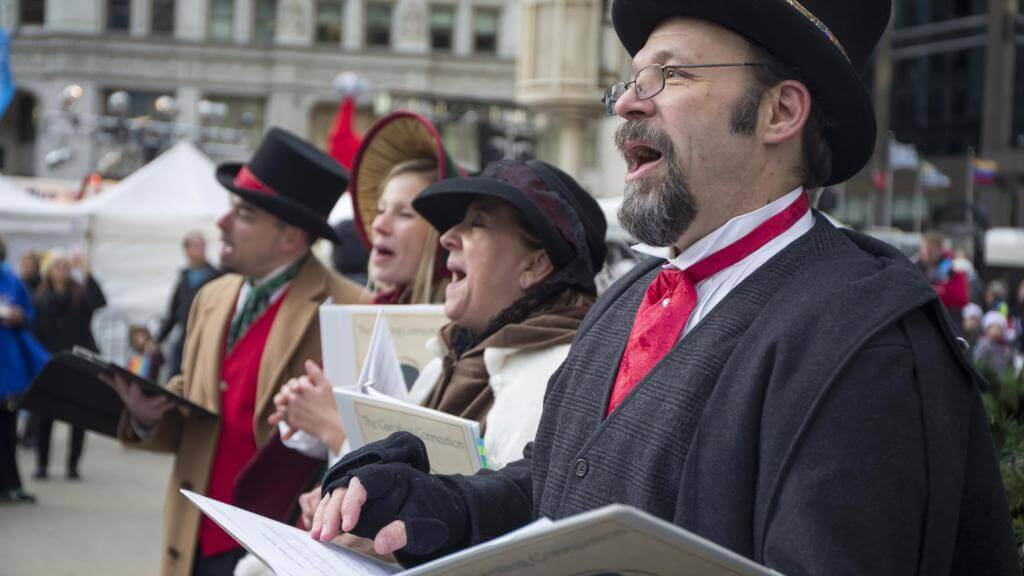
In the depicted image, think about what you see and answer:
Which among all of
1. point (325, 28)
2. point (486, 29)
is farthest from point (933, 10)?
point (325, 28)

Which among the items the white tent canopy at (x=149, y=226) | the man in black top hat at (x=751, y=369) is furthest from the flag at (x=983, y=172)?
the man in black top hat at (x=751, y=369)

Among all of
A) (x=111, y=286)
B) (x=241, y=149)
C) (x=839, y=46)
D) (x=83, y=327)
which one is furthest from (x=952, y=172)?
(x=839, y=46)

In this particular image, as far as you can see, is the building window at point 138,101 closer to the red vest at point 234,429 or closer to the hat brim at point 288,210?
the hat brim at point 288,210

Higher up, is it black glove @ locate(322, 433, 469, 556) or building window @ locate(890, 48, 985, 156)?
building window @ locate(890, 48, 985, 156)

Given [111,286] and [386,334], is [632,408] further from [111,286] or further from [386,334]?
[111,286]

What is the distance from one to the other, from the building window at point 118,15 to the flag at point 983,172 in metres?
29.9

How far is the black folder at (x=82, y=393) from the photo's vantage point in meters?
3.71

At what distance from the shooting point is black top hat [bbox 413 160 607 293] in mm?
2836

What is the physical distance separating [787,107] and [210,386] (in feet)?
8.68

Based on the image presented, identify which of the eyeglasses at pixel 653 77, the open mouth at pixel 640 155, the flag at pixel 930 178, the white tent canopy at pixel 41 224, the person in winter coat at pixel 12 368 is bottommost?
the person in winter coat at pixel 12 368

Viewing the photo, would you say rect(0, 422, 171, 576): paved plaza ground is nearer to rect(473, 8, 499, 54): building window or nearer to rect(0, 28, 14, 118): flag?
rect(0, 28, 14, 118): flag

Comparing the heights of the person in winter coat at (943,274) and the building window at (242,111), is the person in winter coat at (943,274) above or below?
below

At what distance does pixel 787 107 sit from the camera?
184 centimetres

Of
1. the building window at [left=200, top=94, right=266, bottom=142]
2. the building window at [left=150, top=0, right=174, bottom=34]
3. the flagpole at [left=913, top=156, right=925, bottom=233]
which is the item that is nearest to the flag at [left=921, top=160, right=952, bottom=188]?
the flagpole at [left=913, top=156, right=925, bottom=233]
